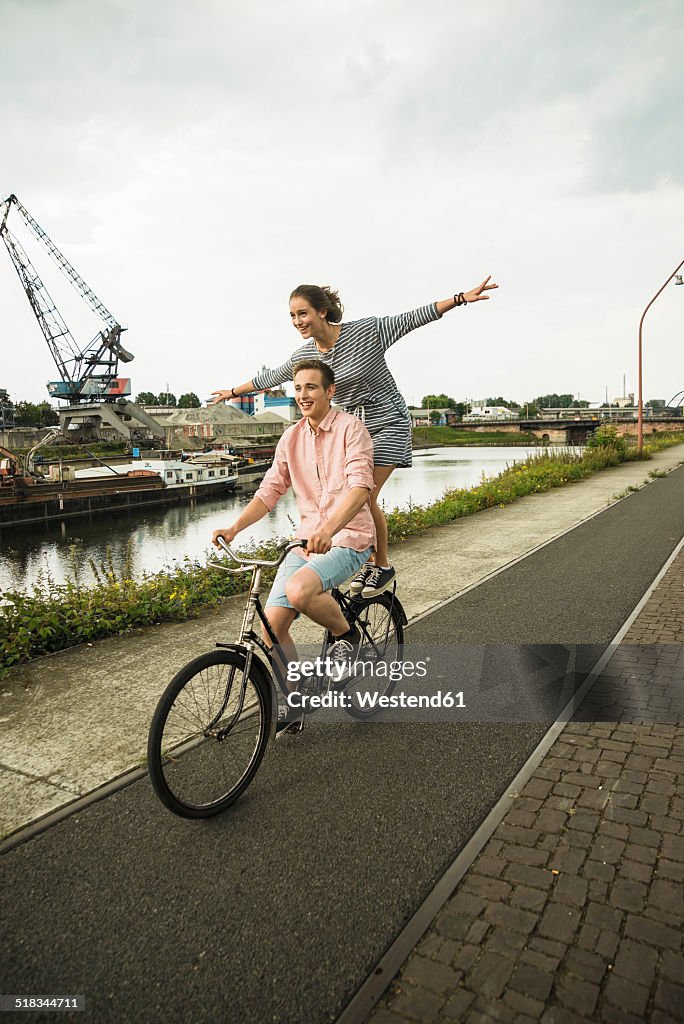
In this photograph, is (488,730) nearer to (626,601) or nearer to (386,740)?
(386,740)

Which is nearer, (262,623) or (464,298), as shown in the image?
(262,623)

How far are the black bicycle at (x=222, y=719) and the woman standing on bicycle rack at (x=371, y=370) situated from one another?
2.91ft

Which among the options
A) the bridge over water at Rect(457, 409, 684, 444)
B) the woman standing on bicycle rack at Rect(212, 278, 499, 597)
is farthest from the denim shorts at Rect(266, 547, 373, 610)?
the bridge over water at Rect(457, 409, 684, 444)

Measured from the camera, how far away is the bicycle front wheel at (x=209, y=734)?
8.62ft

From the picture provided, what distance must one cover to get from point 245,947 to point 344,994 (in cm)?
35

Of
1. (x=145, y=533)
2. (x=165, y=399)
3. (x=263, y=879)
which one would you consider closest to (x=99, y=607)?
(x=263, y=879)

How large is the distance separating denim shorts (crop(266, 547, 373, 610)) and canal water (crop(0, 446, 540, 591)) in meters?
14.7

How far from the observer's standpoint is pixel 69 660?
4.75 m

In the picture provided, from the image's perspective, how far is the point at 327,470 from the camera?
11.1 ft

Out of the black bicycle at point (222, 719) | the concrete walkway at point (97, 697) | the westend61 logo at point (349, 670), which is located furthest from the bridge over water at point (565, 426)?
the black bicycle at point (222, 719)

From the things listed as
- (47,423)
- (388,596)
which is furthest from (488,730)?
(47,423)

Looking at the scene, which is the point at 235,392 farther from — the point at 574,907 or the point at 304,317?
the point at 574,907

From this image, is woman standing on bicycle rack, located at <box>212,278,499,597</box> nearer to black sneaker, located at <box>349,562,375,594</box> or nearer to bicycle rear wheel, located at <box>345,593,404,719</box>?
black sneaker, located at <box>349,562,375,594</box>

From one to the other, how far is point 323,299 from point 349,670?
2.04 m
